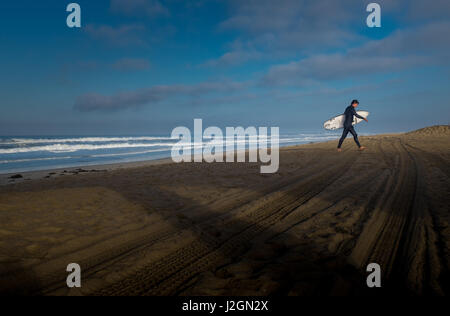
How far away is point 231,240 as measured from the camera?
124 inches

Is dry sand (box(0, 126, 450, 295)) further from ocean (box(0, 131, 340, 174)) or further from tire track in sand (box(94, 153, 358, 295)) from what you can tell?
A: ocean (box(0, 131, 340, 174))

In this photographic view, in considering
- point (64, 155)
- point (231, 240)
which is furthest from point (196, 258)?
point (64, 155)

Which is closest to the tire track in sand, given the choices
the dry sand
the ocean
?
the dry sand

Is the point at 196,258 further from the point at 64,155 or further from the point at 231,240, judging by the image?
the point at 64,155

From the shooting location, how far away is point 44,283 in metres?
2.31

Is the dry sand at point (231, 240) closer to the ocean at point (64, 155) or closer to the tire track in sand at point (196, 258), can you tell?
the tire track in sand at point (196, 258)

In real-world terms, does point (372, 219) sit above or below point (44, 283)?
above

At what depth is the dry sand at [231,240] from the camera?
7.23 feet

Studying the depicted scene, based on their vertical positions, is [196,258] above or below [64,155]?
below

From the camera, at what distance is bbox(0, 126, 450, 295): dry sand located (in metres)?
2.20

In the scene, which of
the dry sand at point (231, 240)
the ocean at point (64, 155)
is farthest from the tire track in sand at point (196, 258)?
the ocean at point (64, 155)
